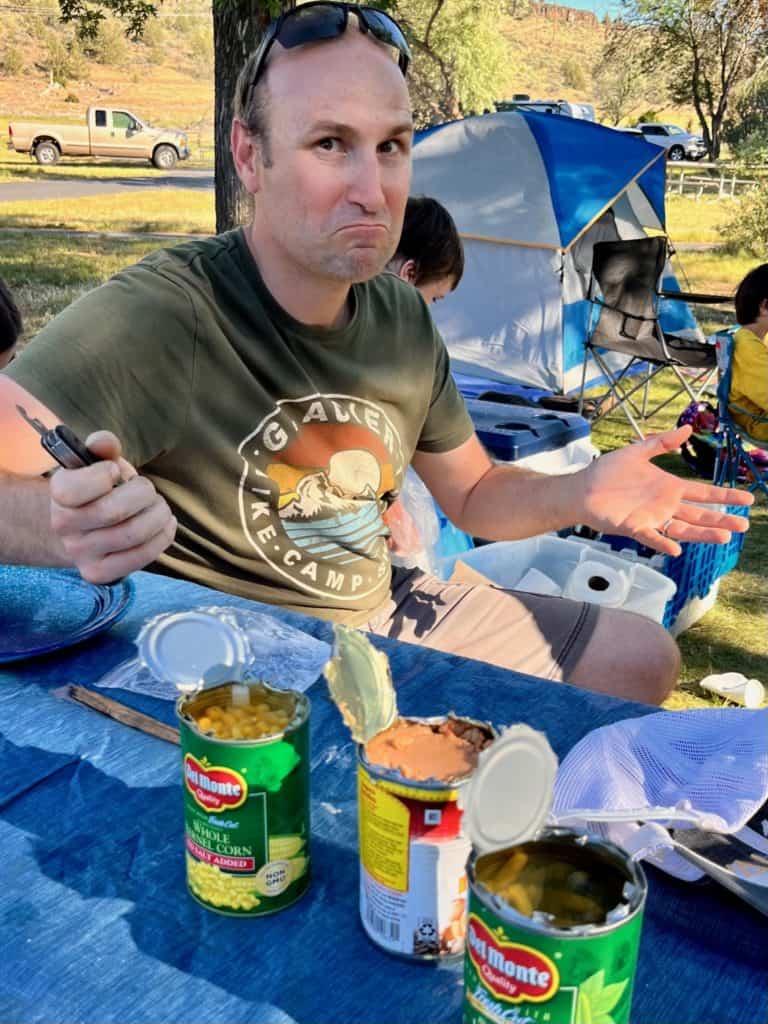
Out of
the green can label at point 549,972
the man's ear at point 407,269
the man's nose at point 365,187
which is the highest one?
the man's nose at point 365,187

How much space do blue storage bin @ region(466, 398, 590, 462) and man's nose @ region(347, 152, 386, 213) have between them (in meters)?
1.79

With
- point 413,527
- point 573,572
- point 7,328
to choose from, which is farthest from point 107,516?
point 573,572

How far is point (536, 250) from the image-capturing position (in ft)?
23.0

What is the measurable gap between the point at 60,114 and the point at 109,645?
44.7 metres

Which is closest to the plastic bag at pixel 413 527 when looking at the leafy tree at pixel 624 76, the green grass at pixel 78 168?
the green grass at pixel 78 168

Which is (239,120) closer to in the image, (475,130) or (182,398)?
(182,398)

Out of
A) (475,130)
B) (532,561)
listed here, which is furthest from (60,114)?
(532,561)

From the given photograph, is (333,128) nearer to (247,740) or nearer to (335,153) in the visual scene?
(335,153)

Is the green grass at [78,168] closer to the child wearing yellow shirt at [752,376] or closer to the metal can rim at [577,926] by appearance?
the child wearing yellow shirt at [752,376]

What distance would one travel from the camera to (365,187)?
176 centimetres

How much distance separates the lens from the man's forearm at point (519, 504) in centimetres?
193

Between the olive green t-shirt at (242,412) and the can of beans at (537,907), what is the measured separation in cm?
107

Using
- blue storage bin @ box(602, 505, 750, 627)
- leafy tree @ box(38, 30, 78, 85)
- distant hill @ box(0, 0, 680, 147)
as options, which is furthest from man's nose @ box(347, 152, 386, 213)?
leafy tree @ box(38, 30, 78, 85)

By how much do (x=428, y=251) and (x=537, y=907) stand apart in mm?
2799
